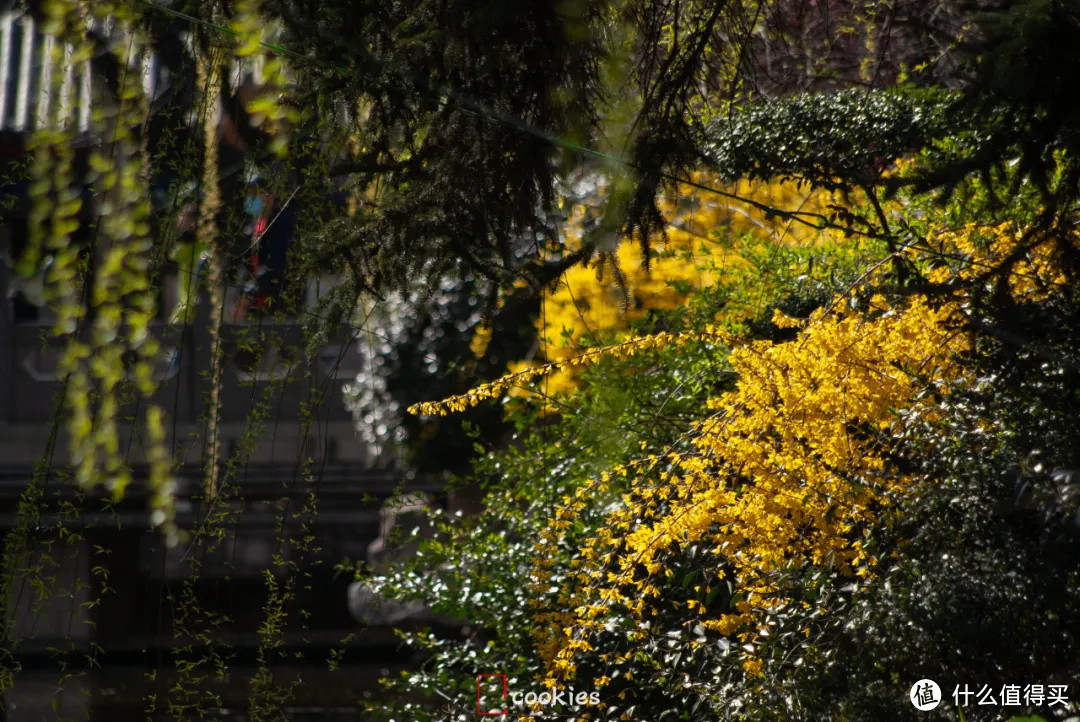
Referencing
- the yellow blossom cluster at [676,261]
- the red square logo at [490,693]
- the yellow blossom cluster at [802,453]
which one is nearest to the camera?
the yellow blossom cluster at [802,453]

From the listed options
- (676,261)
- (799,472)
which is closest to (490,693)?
(799,472)

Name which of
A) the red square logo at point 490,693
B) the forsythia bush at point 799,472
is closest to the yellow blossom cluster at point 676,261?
the red square logo at point 490,693

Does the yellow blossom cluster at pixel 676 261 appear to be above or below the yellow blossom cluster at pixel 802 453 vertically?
above

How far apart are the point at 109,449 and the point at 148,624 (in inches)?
12.8

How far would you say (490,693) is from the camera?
2383 millimetres

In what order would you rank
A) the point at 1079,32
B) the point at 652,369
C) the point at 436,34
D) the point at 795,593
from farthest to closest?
the point at 652,369 → the point at 795,593 → the point at 436,34 → the point at 1079,32

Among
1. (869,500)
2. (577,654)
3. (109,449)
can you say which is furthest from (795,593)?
(109,449)

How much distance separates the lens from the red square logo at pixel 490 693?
233 centimetres

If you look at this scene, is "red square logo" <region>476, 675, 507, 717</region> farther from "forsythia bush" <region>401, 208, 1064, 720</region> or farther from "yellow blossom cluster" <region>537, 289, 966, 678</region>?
"yellow blossom cluster" <region>537, 289, 966, 678</region>

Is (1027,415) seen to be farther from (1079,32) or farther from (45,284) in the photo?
(45,284)

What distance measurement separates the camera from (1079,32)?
50.3 inches

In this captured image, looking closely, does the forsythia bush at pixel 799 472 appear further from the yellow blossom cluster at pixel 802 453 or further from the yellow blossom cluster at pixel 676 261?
the yellow blossom cluster at pixel 676 261

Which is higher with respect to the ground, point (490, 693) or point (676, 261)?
point (676, 261)

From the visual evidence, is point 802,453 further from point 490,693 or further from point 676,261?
point 676,261
